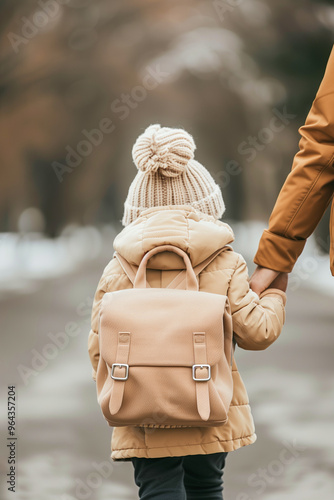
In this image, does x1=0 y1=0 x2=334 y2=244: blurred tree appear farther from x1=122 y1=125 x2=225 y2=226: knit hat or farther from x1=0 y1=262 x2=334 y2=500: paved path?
x1=122 y1=125 x2=225 y2=226: knit hat

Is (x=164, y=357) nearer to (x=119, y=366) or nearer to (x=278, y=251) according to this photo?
(x=119, y=366)

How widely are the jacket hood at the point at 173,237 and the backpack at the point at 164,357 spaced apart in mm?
78

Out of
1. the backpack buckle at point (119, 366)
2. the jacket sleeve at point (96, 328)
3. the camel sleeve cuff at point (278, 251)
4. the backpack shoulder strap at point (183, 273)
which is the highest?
the camel sleeve cuff at point (278, 251)

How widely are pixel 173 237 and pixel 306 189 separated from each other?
338 millimetres

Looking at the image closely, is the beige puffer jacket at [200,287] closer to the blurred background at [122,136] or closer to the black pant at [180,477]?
the black pant at [180,477]

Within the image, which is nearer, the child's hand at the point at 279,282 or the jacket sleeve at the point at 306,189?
the jacket sleeve at the point at 306,189

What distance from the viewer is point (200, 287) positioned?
157 centimetres

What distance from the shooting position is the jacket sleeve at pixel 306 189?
153 centimetres

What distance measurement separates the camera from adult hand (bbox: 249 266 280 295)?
1709 millimetres

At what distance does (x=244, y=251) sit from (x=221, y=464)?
1933 mm

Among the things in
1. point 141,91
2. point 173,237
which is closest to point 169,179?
point 173,237

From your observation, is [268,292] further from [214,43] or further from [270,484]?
[214,43]

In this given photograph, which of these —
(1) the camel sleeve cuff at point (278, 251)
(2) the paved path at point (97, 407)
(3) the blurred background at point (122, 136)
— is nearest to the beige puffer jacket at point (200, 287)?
(1) the camel sleeve cuff at point (278, 251)

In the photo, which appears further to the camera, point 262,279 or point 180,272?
point 262,279
